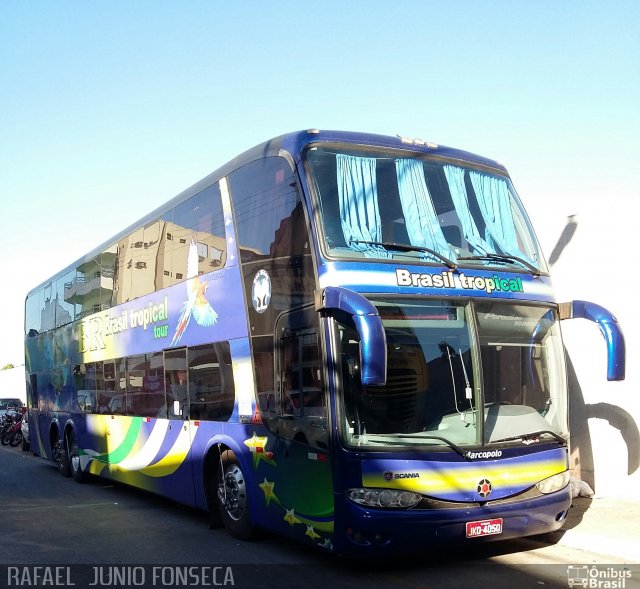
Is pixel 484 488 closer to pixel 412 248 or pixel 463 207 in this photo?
pixel 412 248

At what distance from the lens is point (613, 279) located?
10242mm

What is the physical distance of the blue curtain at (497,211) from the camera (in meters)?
7.97

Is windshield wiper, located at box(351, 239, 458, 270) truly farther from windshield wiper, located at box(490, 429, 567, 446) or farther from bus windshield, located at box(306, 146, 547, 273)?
windshield wiper, located at box(490, 429, 567, 446)

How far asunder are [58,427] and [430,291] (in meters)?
12.3

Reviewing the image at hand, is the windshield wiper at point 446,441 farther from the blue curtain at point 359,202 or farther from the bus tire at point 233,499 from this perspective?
the bus tire at point 233,499

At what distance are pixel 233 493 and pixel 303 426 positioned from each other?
6.65 feet

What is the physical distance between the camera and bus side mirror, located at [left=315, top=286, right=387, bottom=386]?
18.9ft

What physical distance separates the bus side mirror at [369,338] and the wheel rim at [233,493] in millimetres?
3151

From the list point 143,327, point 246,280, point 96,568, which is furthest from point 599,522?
point 143,327

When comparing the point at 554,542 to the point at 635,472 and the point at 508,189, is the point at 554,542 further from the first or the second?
the point at 508,189

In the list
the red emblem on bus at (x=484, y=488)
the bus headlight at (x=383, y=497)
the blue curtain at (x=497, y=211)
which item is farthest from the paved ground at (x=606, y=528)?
the blue curtain at (x=497, y=211)

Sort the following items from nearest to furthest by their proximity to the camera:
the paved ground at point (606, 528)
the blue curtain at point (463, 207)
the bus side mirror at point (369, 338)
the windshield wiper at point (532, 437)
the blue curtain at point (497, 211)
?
1. the bus side mirror at point (369, 338)
2. the windshield wiper at point (532, 437)
3. the paved ground at point (606, 528)
4. the blue curtain at point (463, 207)
5. the blue curtain at point (497, 211)

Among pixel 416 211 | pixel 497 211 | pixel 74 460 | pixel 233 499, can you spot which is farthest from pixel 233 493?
pixel 74 460

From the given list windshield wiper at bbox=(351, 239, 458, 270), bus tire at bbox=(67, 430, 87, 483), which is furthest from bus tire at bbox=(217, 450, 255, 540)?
bus tire at bbox=(67, 430, 87, 483)
